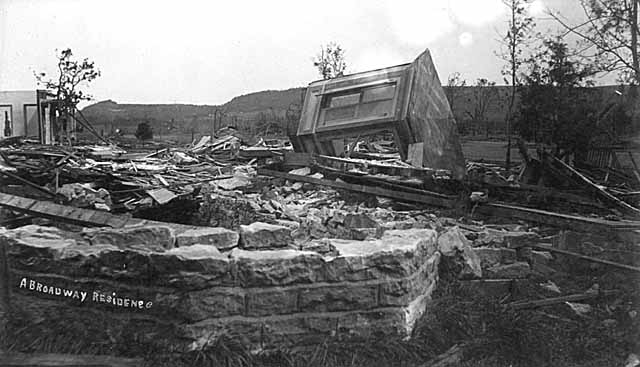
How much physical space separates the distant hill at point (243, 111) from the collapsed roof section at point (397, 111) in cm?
16

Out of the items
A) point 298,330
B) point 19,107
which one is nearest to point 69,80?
point 19,107

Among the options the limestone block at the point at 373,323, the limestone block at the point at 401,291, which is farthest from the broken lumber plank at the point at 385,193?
the limestone block at the point at 373,323

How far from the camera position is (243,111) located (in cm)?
332

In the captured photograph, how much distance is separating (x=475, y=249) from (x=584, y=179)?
1.03 meters

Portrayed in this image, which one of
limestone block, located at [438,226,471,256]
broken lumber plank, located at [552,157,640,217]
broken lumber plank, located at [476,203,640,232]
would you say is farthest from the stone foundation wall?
broken lumber plank, located at [552,157,640,217]

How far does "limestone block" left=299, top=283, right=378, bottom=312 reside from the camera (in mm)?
2574

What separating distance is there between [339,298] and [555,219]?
170cm

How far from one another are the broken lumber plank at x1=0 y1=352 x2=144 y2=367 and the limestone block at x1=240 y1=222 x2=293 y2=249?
31.9 inches

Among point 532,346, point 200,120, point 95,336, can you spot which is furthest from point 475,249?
point 95,336

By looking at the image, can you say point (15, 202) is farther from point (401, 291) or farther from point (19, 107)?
point (401, 291)

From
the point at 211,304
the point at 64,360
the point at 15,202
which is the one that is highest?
the point at 15,202

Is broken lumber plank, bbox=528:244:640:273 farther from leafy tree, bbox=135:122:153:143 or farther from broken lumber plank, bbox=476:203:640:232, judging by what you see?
leafy tree, bbox=135:122:153:143

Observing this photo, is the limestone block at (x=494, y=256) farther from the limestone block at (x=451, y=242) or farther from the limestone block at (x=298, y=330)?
the limestone block at (x=298, y=330)

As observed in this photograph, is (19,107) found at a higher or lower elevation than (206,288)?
higher
